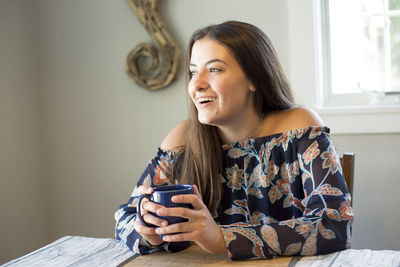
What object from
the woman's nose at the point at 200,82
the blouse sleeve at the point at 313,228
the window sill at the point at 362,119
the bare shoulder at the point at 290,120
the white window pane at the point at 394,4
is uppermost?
the white window pane at the point at 394,4

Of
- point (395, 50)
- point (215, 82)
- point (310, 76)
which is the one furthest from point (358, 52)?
point (215, 82)

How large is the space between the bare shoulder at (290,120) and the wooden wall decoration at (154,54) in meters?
0.93

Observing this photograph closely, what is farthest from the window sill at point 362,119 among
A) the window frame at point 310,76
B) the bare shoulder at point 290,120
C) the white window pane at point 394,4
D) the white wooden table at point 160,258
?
the white wooden table at point 160,258

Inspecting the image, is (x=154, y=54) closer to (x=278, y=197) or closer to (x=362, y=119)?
(x=362, y=119)

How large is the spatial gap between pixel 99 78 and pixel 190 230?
1.65m

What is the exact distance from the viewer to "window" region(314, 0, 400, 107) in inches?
85.2

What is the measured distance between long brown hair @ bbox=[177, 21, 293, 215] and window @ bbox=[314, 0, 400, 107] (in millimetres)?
756

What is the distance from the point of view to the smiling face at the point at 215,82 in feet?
4.46

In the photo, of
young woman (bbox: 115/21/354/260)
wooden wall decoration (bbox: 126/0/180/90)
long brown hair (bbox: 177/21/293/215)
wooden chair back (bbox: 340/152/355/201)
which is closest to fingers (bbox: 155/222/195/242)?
young woman (bbox: 115/21/354/260)

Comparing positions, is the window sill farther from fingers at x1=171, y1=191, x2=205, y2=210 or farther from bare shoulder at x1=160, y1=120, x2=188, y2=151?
fingers at x1=171, y1=191, x2=205, y2=210

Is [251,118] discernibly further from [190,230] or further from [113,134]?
[113,134]

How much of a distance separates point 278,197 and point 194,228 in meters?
0.49

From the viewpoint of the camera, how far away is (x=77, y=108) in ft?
8.34

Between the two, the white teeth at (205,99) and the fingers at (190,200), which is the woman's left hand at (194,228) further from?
the white teeth at (205,99)
